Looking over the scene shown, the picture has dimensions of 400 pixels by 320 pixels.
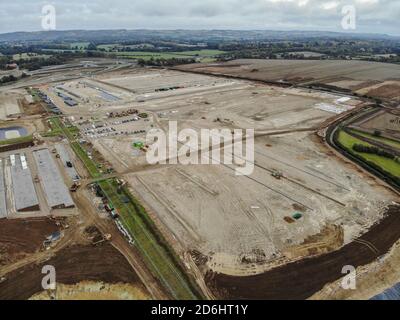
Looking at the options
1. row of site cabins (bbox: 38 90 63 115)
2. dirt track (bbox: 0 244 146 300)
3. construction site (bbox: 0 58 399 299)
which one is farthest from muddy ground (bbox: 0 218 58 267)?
row of site cabins (bbox: 38 90 63 115)

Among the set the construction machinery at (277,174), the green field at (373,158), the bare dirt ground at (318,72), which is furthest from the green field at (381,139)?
the bare dirt ground at (318,72)

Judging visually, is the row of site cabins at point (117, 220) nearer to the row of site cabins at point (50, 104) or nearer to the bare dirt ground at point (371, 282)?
the bare dirt ground at point (371, 282)
